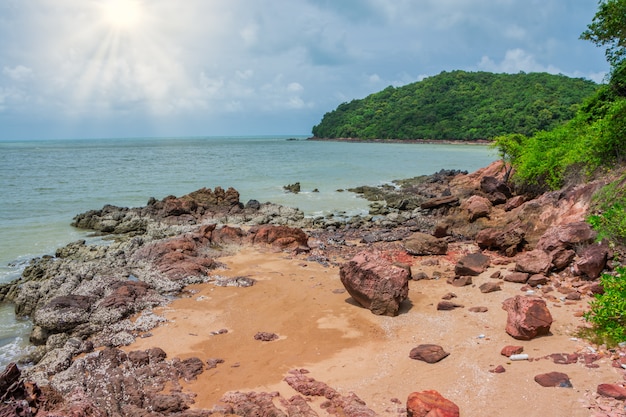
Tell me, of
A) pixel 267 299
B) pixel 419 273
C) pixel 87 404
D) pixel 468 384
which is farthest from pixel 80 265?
pixel 468 384

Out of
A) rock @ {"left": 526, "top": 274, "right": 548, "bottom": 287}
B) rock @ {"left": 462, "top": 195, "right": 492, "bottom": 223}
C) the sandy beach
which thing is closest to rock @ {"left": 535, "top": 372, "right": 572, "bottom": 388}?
the sandy beach

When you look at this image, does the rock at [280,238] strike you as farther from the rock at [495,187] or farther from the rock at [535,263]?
the rock at [495,187]

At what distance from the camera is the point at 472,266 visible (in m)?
11.3

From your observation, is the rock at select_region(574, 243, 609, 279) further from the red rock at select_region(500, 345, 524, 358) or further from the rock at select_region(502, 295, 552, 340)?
the red rock at select_region(500, 345, 524, 358)

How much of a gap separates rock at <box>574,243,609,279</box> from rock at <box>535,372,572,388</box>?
13.8 feet

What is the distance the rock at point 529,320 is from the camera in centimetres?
729

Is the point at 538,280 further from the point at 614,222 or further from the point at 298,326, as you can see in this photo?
the point at 298,326

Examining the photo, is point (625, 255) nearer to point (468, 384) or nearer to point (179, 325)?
point (468, 384)

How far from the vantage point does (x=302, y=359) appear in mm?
7742

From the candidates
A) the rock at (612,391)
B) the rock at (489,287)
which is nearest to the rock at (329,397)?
the rock at (612,391)

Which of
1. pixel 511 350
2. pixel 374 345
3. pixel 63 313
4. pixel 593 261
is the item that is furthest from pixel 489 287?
pixel 63 313

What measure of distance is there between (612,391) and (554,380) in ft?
2.30

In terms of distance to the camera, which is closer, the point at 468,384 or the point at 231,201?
the point at 468,384

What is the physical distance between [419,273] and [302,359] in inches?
205
